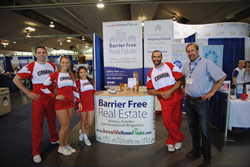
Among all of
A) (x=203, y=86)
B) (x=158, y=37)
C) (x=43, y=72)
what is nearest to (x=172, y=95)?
(x=203, y=86)

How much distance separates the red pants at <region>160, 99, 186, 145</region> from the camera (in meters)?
2.16

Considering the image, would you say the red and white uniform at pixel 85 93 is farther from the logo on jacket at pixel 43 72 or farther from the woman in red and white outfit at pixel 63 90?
the logo on jacket at pixel 43 72

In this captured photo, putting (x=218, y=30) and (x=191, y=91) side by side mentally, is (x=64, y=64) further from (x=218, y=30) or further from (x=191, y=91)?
(x=218, y=30)

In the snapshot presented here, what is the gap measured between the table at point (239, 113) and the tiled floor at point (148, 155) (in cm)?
29

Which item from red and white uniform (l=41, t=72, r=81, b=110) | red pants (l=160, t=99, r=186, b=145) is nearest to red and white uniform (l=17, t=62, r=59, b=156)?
red and white uniform (l=41, t=72, r=81, b=110)

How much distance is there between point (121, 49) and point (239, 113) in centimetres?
289

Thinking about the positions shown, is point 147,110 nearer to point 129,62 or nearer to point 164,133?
point 164,133

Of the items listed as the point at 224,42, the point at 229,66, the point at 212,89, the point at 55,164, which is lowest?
the point at 55,164

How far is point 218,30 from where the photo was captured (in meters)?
5.99

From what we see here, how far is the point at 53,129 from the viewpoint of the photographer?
248 cm

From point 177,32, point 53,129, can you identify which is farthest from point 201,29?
point 53,129

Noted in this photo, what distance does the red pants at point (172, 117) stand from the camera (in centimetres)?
216

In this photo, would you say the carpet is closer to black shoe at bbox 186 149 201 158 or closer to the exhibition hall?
the exhibition hall

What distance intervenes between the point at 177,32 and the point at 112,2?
3.19 m
